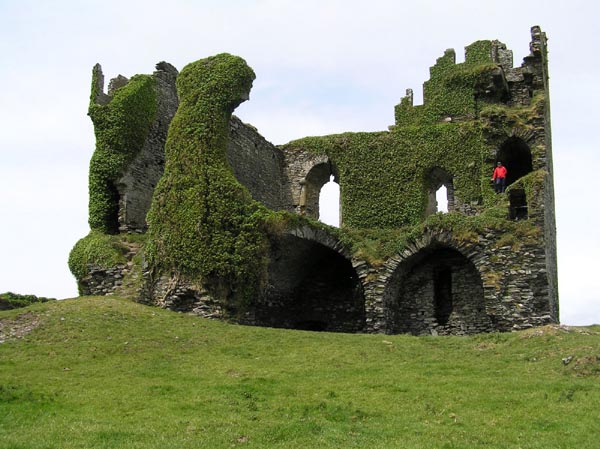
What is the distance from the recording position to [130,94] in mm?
33781

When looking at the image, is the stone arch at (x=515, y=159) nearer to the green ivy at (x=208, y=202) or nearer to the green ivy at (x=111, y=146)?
the green ivy at (x=208, y=202)

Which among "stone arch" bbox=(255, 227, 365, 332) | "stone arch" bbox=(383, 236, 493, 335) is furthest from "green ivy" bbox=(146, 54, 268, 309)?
"stone arch" bbox=(383, 236, 493, 335)

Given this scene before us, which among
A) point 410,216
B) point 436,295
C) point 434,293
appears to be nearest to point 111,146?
point 410,216

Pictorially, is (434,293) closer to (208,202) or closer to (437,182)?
(437,182)

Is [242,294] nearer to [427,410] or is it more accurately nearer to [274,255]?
[274,255]

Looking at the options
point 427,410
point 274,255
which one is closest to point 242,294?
point 274,255

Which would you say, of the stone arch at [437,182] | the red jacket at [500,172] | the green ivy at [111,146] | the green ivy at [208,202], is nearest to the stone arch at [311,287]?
the green ivy at [208,202]

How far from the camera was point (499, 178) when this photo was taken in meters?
32.2

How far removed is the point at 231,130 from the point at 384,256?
8.18 meters

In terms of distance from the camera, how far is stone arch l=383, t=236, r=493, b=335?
30672 mm

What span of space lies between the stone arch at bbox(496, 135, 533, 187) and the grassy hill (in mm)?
11618

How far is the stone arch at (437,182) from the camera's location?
35.1m

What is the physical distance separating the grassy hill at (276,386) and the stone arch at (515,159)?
1162 cm

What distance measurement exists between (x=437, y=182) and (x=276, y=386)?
19015 mm
